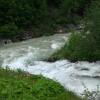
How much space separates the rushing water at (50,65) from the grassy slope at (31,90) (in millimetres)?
1015

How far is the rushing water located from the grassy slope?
40.0 inches

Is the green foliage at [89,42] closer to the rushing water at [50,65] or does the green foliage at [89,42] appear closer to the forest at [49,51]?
the forest at [49,51]

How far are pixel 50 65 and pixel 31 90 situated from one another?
4569mm

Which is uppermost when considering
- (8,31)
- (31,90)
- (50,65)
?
(8,31)

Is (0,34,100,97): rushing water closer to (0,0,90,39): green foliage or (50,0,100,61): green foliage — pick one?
(50,0,100,61): green foliage

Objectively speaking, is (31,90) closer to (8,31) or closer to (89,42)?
(89,42)

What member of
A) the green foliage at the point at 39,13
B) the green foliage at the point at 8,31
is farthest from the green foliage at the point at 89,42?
the green foliage at the point at 39,13

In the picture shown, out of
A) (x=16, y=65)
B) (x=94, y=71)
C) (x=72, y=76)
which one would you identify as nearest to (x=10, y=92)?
(x=72, y=76)

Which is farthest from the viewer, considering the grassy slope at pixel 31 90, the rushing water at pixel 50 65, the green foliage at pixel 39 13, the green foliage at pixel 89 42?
the green foliage at pixel 39 13

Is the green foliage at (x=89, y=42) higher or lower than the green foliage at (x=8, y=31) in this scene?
lower

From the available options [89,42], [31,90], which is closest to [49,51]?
[89,42]

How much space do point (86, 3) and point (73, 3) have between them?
0.93m

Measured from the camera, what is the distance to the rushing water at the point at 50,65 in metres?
11.5

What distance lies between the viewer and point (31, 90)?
906 cm
